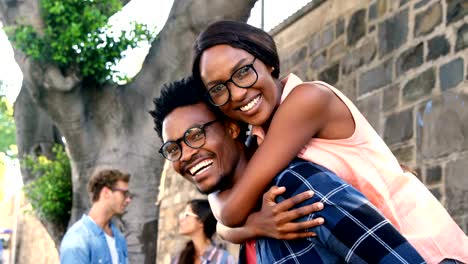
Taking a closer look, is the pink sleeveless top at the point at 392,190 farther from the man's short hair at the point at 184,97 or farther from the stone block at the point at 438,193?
the stone block at the point at 438,193

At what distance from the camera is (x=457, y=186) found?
5.29 meters

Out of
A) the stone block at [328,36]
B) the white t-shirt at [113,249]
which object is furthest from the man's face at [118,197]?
the stone block at [328,36]

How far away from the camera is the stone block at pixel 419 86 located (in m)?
5.75

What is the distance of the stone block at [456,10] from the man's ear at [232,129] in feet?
11.3

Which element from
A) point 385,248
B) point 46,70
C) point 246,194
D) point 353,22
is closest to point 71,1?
point 46,70

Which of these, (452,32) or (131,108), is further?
(131,108)

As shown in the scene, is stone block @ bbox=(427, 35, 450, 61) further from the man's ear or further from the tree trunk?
the man's ear

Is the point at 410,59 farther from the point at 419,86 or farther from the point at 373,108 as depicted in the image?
the point at 373,108

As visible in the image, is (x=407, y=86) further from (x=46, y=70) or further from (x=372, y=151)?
(x=372, y=151)

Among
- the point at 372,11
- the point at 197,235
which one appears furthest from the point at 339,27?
the point at 197,235

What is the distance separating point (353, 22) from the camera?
7.11 m

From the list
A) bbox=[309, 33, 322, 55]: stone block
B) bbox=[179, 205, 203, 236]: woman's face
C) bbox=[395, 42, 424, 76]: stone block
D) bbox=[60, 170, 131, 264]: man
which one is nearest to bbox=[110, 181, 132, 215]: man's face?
bbox=[60, 170, 131, 264]: man

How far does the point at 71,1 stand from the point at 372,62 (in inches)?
101

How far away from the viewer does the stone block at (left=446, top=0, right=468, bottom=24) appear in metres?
5.37
